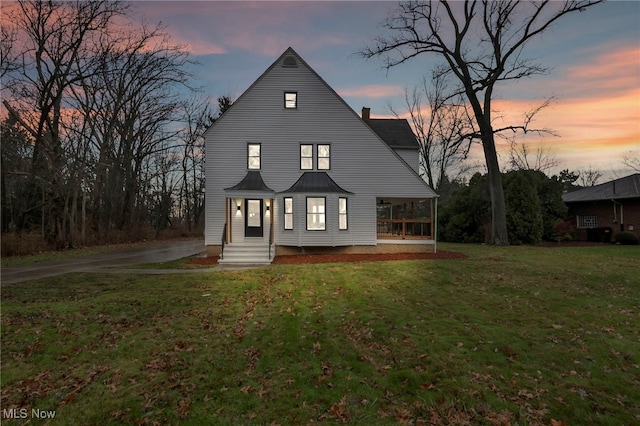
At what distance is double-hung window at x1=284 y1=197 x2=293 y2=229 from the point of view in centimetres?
1775

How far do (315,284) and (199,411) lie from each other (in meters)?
6.55

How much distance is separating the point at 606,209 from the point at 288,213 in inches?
1121

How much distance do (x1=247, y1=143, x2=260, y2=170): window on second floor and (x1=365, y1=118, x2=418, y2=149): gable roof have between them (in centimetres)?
855

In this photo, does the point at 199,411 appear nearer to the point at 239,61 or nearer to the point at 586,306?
the point at 586,306

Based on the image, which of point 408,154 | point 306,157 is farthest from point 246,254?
point 408,154

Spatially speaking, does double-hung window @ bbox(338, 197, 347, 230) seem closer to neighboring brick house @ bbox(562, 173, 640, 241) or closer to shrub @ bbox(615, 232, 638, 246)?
shrub @ bbox(615, 232, 638, 246)

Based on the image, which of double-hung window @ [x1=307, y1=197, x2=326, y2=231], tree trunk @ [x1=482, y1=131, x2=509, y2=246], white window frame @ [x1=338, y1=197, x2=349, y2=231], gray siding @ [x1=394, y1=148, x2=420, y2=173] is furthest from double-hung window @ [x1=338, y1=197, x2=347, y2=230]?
tree trunk @ [x1=482, y1=131, x2=509, y2=246]

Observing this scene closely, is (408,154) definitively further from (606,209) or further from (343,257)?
(606,209)

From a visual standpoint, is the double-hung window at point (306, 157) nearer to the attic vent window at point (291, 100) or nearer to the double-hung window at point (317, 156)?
the double-hung window at point (317, 156)

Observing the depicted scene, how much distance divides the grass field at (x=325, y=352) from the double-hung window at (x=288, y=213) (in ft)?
23.0

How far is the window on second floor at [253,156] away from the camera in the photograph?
59.6ft

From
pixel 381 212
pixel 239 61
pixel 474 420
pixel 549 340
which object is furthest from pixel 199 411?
pixel 381 212

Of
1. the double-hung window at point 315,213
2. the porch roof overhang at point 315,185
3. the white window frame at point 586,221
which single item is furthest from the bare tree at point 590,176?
the double-hung window at point 315,213

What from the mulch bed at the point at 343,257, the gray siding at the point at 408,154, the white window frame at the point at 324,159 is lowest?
the mulch bed at the point at 343,257
